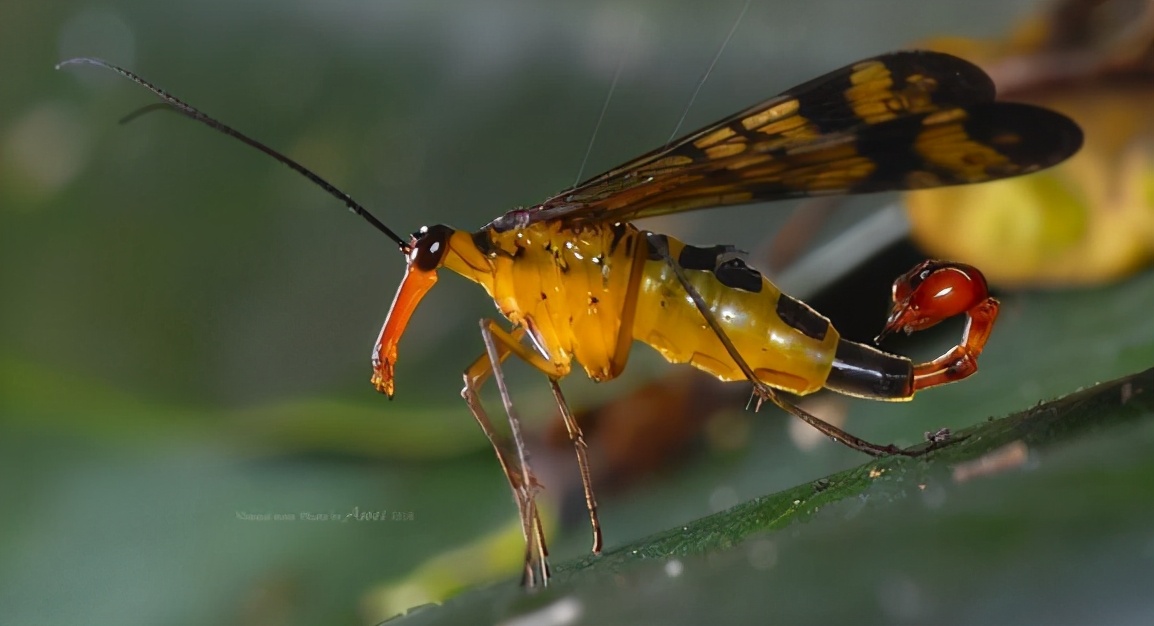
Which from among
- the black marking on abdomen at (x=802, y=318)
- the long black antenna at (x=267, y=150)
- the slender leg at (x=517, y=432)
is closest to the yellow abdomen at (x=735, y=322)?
the black marking on abdomen at (x=802, y=318)

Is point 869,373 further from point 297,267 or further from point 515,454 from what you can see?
point 297,267

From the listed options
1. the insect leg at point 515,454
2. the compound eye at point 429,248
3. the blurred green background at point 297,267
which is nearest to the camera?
the insect leg at point 515,454

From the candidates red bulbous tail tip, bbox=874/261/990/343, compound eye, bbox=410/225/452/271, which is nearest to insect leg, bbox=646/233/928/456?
red bulbous tail tip, bbox=874/261/990/343

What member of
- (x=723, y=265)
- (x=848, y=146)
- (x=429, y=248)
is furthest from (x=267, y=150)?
(x=848, y=146)

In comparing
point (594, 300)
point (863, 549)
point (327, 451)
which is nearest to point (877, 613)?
point (863, 549)

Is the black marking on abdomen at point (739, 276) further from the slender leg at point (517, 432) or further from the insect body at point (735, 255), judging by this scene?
the slender leg at point (517, 432)
